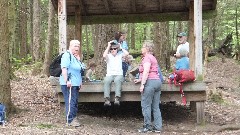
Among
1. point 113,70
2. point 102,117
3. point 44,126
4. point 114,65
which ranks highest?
point 114,65

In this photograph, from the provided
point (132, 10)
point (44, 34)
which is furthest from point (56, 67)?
point (44, 34)

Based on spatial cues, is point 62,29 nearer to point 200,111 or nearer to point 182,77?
Result: point 182,77

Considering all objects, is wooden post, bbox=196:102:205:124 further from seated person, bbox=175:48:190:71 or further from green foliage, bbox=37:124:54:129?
green foliage, bbox=37:124:54:129

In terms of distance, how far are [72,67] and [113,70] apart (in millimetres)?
1326

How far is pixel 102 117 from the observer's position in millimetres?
9812

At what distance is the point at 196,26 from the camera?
30.3 feet

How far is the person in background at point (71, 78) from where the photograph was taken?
7.82m

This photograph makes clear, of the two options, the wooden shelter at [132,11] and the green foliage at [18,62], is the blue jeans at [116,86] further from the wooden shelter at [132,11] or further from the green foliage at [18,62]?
the green foliage at [18,62]

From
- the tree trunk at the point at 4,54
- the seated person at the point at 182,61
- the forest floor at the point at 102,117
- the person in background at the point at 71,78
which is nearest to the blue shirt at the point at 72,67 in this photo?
the person in background at the point at 71,78

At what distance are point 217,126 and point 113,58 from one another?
114 inches

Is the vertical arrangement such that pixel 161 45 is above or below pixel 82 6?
below

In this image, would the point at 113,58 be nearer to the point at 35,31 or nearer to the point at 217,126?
the point at 217,126

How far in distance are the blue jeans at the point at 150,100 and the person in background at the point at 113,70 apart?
0.78 metres

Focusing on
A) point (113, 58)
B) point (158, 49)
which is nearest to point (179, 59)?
point (113, 58)
